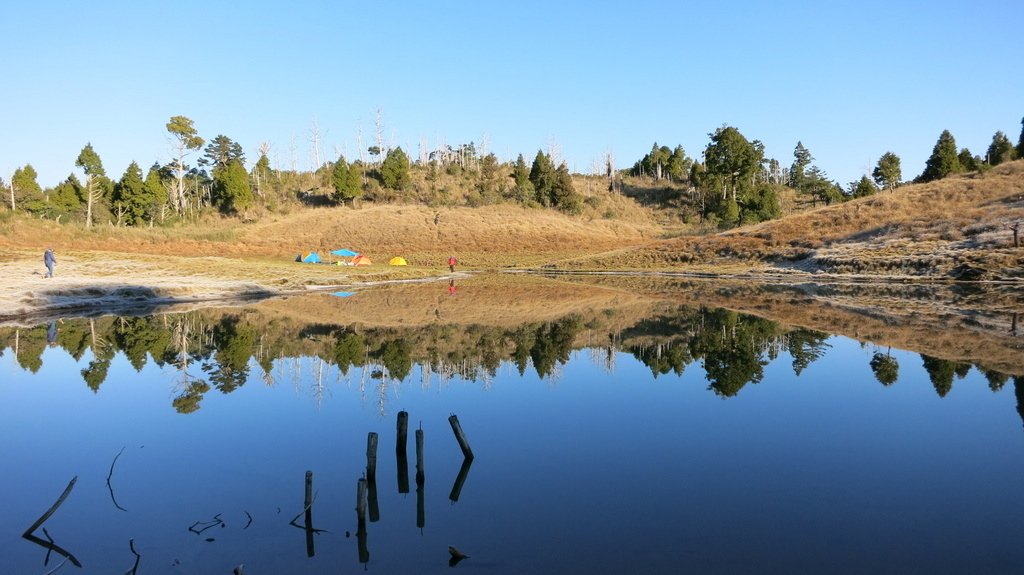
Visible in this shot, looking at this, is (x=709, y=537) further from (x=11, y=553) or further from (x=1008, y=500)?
(x=11, y=553)

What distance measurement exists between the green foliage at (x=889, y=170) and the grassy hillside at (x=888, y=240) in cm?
2654

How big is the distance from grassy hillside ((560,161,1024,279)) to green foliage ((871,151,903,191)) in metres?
26.5

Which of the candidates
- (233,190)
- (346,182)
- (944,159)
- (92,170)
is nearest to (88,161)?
(92,170)

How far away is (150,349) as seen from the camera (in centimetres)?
2070

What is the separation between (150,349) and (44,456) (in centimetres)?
1060

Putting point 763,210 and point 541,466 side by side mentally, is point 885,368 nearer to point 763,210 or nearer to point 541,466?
point 541,466

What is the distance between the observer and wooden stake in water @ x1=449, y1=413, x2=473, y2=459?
30.0ft

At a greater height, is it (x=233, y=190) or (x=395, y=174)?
→ (x=395, y=174)

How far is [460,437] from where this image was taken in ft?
30.7

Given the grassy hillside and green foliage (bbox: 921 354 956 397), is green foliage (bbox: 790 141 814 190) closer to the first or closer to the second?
the grassy hillside

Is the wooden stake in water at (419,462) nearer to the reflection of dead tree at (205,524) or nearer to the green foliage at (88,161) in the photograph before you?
the reflection of dead tree at (205,524)

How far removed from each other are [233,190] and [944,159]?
87669 mm

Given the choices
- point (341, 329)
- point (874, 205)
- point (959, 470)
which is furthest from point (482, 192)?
point (959, 470)

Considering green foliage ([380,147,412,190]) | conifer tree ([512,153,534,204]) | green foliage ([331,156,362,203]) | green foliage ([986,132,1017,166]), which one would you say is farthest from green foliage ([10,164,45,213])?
green foliage ([986,132,1017,166])
